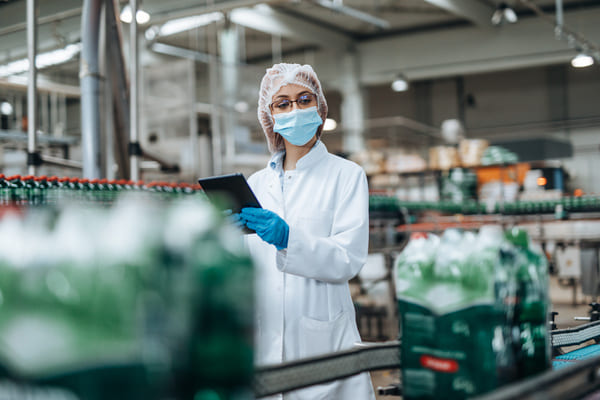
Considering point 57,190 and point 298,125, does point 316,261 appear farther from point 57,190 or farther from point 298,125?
point 57,190

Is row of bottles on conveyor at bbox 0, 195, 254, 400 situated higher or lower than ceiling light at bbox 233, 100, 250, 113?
lower

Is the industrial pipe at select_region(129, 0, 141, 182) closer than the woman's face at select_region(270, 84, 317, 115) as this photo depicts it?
No

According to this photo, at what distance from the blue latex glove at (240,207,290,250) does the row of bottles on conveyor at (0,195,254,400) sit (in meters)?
0.84

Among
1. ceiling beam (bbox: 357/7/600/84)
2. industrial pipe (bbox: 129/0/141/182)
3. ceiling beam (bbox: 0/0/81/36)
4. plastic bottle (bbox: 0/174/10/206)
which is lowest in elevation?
plastic bottle (bbox: 0/174/10/206)

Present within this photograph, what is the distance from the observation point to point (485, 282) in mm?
671

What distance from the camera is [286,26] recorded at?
13.3 metres

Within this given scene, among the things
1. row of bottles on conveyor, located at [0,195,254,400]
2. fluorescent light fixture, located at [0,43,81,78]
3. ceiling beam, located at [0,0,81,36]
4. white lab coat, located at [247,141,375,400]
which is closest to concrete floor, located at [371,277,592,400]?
white lab coat, located at [247,141,375,400]

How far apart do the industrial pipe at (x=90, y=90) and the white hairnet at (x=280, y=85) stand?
1.67m

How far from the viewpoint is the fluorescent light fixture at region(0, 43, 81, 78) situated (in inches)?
212

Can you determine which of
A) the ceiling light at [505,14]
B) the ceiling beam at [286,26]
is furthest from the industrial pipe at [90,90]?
the ceiling light at [505,14]

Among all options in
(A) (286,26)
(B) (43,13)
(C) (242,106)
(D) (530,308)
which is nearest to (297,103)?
(D) (530,308)

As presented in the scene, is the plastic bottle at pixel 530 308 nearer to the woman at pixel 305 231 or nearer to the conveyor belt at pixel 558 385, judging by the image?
the conveyor belt at pixel 558 385

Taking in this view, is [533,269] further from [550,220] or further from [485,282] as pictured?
[550,220]

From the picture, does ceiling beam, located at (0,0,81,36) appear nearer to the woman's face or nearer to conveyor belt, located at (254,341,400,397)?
the woman's face
